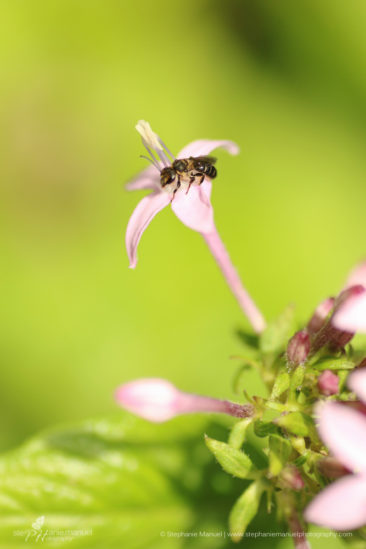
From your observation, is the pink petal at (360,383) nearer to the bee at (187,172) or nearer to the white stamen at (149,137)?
the bee at (187,172)

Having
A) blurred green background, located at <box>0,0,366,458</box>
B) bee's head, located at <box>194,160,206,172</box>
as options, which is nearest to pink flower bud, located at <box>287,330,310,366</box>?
bee's head, located at <box>194,160,206,172</box>

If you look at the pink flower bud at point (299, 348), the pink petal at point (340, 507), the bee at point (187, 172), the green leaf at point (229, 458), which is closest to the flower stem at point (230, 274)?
the bee at point (187, 172)

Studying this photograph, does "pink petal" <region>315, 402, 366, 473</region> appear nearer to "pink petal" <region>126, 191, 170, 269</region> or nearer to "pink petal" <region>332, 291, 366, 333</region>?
"pink petal" <region>332, 291, 366, 333</region>

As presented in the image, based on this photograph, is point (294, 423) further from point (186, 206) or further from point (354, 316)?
point (186, 206)

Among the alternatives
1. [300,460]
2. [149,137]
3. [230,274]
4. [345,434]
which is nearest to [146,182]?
[149,137]

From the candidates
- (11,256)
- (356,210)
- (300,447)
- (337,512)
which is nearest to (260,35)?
(356,210)

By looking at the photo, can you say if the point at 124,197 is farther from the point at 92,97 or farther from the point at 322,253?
the point at 322,253

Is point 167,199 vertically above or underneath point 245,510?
above
